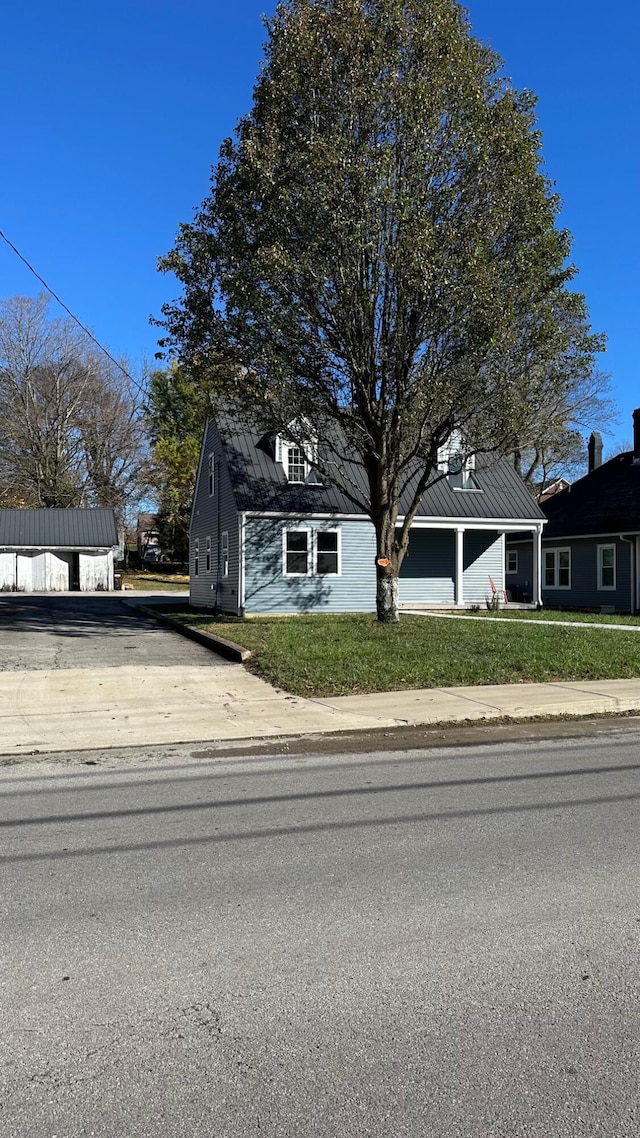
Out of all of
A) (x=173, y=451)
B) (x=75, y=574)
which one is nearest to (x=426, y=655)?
(x=75, y=574)

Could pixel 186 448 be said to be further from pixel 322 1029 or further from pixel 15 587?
pixel 322 1029

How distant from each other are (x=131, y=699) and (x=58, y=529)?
3944 centimetres

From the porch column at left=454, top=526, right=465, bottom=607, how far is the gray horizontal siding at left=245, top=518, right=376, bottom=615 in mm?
2898

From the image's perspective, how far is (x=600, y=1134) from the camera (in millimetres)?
2762

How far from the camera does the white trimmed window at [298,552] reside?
25078 millimetres

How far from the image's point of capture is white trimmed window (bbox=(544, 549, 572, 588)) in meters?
31.6

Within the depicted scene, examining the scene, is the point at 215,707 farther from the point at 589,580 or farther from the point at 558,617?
the point at 589,580

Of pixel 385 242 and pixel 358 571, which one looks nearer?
pixel 385 242

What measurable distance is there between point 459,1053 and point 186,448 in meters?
52.2

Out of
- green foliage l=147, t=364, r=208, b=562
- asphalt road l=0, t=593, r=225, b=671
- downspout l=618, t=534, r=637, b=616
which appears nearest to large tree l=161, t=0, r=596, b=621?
asphalt road l=0, t=593, r=225, b=671

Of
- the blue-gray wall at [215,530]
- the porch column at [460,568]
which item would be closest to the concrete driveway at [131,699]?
the blue-gray wall at [215,530]

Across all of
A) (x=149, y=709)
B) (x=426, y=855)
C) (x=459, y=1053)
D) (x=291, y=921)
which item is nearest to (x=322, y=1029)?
(x=459, y=1053)

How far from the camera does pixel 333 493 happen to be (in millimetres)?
25891

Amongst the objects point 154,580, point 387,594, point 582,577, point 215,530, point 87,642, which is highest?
point 215,530
